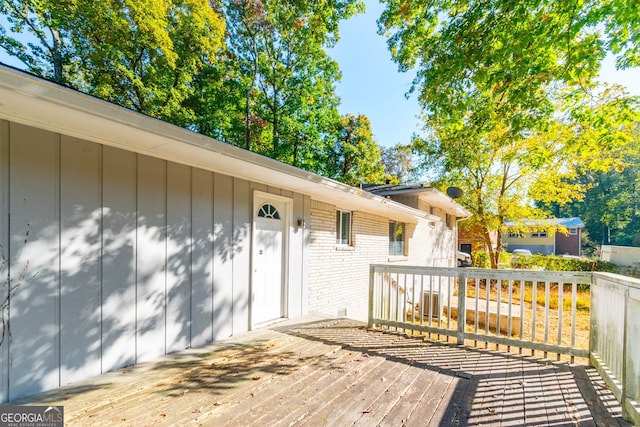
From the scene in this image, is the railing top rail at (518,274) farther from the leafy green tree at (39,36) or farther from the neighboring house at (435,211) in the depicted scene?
the leafy green tree at (39,36)

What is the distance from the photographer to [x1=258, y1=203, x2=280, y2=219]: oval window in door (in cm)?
488

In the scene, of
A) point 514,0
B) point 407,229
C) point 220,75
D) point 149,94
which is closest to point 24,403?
point 514,0

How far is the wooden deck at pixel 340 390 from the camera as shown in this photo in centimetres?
230

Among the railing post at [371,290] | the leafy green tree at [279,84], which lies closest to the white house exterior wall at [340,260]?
the railing post at [371,290]

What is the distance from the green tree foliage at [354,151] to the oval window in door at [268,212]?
→ 12.4 metres

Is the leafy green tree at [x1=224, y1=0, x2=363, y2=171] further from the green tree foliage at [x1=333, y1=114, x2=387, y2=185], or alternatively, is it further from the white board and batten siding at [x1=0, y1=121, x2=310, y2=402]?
the white board and batten siding at [x1=0, y1=121, x2=310, y2=402]

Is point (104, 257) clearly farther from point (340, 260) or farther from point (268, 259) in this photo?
point (340, 260)

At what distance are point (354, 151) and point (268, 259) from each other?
529 inches

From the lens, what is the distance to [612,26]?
3.85 metres

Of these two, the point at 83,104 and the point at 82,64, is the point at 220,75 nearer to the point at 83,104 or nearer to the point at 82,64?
the point at 82,64

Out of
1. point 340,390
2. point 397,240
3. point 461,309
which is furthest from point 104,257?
point 397,240

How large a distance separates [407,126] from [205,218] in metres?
14.4

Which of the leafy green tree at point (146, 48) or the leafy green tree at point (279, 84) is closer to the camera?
the leafy green tree at point (146, 48)

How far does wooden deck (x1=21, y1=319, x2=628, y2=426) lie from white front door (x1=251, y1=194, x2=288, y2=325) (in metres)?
1.05
